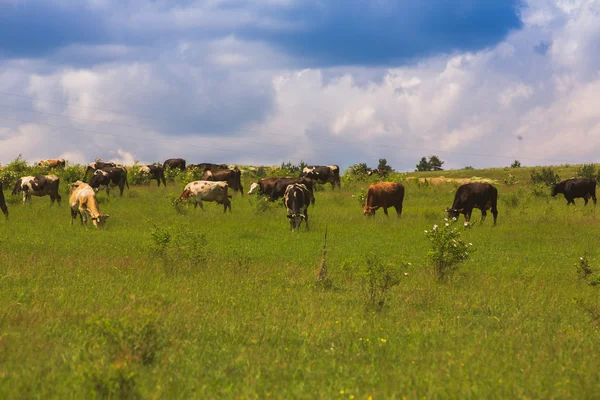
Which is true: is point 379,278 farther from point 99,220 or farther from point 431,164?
point 431,164

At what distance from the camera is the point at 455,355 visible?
756cm

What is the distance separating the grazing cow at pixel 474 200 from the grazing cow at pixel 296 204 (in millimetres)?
6210

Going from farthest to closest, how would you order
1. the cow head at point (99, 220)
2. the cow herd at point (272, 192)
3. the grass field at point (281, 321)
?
the cow herd at point (272, 192) → the cow head at point (99, 220) → the grass field at point (281, 321)

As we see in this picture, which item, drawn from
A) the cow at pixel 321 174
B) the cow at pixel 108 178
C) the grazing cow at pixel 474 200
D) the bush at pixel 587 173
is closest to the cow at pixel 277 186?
the cow at pixel 108 178

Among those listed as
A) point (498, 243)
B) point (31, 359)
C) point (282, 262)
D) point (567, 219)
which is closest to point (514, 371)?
point (31, 359)

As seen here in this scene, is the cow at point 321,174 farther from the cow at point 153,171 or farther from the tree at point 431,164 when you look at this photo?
the tree at point 431,164

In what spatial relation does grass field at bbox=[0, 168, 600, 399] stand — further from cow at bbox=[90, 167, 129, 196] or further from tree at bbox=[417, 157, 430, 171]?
tree at bbox=[417, 157, 430, 171]

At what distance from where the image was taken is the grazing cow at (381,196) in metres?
26.8

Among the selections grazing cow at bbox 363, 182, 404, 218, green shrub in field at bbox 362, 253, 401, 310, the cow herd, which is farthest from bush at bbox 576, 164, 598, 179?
green shrub in field at bbox 362, 253, 401, 310

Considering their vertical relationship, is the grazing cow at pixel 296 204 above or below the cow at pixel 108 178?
below

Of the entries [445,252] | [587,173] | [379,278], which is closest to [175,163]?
[587,173]

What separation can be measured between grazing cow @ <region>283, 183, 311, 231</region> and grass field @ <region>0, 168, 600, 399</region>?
2679 mm

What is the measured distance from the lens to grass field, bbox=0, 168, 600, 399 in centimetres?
628

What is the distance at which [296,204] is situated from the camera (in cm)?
2302
